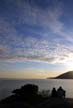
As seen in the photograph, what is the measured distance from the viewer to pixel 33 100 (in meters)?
37.4

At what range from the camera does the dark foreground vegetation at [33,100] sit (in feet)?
106

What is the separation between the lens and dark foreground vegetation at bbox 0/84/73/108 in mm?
32250

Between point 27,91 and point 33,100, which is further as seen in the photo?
point 27,91

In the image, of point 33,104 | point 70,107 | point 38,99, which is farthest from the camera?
point 38,99

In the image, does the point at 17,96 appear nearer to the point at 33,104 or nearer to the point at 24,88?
the point at 24,88

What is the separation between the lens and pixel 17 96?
131 ft

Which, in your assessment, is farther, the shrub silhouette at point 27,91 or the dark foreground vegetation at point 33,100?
the shrub silhouette at point 27,91

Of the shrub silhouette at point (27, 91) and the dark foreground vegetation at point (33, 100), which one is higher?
the shrub silhouette at point (27, 91)

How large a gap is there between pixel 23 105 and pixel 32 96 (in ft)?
23.9

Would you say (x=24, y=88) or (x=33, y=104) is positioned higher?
(x=24, y=88)

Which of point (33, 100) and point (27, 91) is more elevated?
point (27, 91)

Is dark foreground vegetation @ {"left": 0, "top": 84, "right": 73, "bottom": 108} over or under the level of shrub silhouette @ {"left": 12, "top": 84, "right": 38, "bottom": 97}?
under

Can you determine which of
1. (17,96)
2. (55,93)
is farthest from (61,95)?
(17,96)

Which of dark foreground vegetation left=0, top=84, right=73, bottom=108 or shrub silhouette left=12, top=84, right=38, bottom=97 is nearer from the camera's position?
dark foreground vegetation left=0, top=84, right=73, bottom=108
